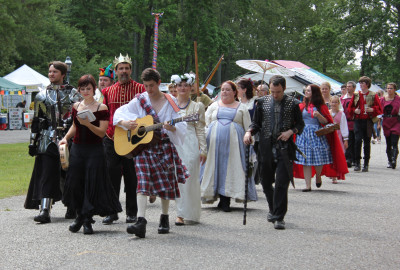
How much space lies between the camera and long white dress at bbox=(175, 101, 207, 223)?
8477mm

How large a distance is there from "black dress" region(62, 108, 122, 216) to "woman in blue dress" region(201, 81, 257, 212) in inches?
95.3

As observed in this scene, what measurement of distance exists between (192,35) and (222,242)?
3541cm

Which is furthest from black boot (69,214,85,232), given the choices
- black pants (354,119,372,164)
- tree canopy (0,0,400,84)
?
tree canopy (0,0,400,84)

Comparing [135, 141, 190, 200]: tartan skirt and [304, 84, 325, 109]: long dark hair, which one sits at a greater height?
[304, 84, 325, 109]: long dark hair

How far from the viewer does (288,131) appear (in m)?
8.32

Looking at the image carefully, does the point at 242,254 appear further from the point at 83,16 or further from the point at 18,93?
the point at 83,16

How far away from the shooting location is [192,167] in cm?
869

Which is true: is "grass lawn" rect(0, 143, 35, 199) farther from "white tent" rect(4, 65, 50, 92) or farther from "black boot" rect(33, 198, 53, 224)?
"white tent" rect(4, 65, 50, 92)

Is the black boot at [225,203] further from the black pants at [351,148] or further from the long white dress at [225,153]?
the black pants at [351,148]

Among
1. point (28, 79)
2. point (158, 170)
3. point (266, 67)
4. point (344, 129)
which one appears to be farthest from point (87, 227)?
point (28, 79)

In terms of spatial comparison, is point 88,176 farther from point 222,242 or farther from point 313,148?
point 313,148

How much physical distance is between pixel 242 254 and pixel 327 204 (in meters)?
4.21

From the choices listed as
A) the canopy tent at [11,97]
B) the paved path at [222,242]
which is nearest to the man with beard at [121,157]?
the paved path at [222,242]

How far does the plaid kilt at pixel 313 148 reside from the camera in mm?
12383
